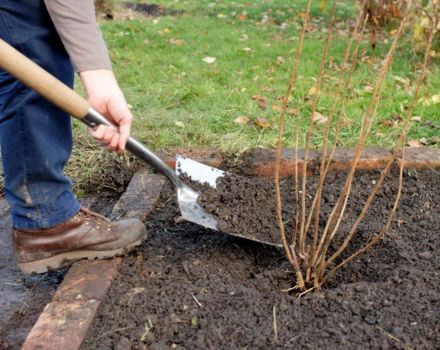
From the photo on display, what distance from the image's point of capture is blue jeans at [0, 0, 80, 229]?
187 cm

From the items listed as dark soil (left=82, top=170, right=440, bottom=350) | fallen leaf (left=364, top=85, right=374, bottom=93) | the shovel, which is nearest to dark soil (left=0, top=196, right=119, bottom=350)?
dark soil (left=82, top=170, right=440, bottom=350)

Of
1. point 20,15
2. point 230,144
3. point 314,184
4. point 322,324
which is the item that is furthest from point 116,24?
point 322,324

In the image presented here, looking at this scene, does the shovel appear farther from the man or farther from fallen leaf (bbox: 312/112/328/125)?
fallen leaf (bbox: 312/112/328/125)

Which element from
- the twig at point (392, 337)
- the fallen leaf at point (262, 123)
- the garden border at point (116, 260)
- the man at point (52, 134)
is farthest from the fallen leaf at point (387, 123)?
the twig at point (392, 337)

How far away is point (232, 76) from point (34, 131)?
3.00 metres

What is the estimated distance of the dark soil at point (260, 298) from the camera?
1673 millimetres

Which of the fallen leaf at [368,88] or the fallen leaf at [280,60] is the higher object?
the fallen leaf at [368,88]

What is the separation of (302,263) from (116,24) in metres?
5.81

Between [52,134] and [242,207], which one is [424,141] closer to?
[242,207]

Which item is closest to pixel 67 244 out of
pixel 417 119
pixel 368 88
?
pixel 417 119

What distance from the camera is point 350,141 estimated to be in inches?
127

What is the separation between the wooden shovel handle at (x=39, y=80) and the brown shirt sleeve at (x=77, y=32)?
0.49ft

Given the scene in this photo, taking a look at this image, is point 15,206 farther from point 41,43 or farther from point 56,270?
point 41,43

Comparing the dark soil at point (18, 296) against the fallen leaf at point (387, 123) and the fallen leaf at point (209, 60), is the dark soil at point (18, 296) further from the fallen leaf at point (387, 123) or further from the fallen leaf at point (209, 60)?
the fallen leaf at point (209, 60)
